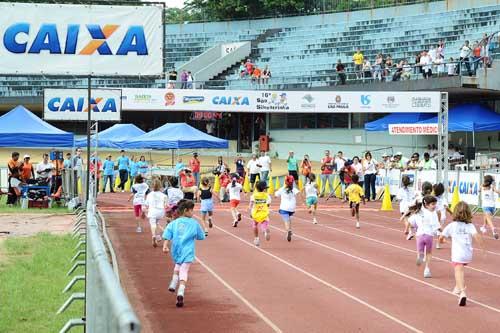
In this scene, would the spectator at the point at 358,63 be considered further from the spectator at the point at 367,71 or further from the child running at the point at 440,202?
the child running at the point at 440,202

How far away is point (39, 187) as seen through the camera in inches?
1097

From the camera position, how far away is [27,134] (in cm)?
2702

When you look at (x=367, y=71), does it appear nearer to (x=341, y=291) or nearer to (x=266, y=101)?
(x=266, y=101)

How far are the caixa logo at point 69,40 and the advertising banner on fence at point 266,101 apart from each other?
18.3 meters

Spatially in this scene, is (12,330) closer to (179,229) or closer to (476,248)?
(179,229)

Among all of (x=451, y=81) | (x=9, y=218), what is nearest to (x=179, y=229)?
(x=9, y=218)

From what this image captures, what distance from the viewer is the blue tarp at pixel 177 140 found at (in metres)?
35.2

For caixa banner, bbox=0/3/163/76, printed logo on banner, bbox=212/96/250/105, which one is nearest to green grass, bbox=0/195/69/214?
caixa banner, bbox=0/3/163/76

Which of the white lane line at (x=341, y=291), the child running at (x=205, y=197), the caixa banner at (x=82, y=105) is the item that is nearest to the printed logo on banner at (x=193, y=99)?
the caixa banner at (x=82, y=105)

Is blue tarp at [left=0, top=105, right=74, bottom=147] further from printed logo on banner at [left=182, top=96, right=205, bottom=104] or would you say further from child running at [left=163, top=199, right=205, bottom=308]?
child running at [left=163, top=199, right=205, bottom=308]

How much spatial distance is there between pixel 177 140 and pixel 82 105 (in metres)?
12.6

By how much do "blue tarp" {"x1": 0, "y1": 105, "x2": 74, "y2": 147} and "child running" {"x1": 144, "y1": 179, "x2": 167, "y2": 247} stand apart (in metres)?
8.59

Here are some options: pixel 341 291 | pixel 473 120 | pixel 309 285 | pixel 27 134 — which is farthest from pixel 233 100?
pixel 341 291

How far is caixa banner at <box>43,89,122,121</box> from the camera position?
2256 cm
